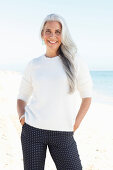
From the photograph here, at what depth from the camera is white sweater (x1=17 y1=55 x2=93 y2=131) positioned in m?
2.30

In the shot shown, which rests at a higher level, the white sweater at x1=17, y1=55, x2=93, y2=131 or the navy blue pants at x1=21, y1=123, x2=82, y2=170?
the white sweater at x1=17, y1=55, x2=93, y2=131

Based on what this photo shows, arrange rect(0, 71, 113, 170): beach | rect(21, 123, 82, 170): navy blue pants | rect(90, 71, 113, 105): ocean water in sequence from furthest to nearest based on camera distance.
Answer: rect(90, 71, 113, 105): ocean water, rect(0, 71, 113, 170): beach, rect(21, 123, 82, 170): navy blue pants

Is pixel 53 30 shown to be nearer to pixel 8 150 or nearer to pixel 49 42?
pixel 49 42

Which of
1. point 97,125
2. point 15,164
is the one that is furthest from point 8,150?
point 97,125

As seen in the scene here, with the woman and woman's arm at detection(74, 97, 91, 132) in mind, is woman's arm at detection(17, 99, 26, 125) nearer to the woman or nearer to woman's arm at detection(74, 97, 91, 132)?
the woman

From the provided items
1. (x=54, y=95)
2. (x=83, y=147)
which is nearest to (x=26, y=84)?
(x=54, y=95)

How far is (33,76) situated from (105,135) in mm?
5462

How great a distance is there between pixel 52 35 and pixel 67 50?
17cm

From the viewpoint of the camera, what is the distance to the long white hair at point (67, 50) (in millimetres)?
2291

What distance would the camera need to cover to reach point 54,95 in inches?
90.5

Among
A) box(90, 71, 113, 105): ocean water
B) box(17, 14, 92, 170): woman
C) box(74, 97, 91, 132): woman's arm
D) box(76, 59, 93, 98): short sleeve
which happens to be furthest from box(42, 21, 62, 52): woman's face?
box(90, 71, 113, 105): ocean water

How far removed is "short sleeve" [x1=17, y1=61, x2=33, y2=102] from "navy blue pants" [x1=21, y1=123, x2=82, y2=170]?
0.40 m

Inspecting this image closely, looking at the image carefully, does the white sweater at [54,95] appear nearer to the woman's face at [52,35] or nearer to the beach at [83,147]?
the woman's face at [52,35]

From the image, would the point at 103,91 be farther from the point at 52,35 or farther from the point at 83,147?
the point at 52,35
